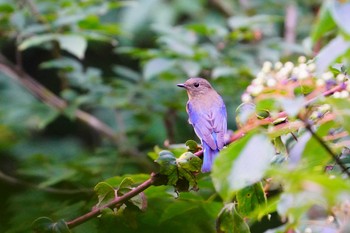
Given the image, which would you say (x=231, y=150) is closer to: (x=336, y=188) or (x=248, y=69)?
(x=336, y=188)

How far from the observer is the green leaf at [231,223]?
88 centimetres

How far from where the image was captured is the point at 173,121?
2.52 meters

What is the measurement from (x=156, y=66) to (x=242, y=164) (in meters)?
1.52

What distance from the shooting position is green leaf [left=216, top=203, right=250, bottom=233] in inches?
34.8

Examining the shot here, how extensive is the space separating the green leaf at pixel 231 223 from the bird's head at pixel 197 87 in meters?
0.61

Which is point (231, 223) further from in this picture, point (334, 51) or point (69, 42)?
point (69, 42)

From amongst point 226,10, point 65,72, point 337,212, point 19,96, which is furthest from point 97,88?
point 337,212

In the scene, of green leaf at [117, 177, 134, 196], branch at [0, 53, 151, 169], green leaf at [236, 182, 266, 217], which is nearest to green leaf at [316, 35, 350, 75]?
green leaf at [236, 182, 266, 217]

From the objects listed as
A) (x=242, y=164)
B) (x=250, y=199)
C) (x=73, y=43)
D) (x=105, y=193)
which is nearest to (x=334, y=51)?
(x=242, y=164)

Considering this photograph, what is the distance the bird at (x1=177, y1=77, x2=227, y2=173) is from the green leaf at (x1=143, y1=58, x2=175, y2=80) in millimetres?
499

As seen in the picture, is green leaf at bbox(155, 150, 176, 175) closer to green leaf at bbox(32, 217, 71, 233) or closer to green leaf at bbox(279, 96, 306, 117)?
green leaf at bbox(32, 217, 71, 233)

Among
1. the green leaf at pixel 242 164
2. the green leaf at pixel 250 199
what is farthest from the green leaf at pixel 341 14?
the green leaf at pixel 250 199

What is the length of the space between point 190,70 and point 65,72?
62cm

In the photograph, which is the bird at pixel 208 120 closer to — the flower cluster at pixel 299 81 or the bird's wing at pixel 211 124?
the bird's wing at pixel 211 124
